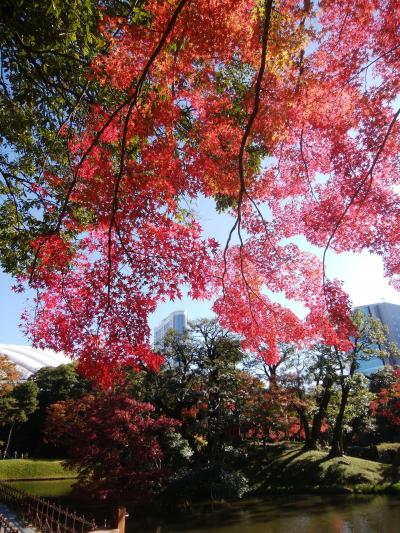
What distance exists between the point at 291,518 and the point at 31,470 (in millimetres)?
22235

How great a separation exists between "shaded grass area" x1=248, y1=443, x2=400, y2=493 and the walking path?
35.9 ft

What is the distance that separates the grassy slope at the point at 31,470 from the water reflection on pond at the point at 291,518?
1804 centimetres

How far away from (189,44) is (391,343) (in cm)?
2073

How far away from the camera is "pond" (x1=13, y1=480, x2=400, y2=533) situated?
1141 cm

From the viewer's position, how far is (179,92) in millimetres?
5953

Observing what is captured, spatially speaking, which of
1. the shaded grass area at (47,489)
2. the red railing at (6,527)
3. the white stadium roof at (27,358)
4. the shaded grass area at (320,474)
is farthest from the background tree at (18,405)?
the white stadium roof at (27,358)

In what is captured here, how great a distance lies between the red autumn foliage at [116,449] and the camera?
39.7 feet

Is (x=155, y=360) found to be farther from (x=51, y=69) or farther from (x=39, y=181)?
(x=51, y=69)

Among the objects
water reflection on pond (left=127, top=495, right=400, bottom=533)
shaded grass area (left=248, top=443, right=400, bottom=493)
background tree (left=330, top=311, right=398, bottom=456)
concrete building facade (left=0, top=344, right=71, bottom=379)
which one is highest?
concrete building facade (left=0, top=344, right=71, bottom=379)

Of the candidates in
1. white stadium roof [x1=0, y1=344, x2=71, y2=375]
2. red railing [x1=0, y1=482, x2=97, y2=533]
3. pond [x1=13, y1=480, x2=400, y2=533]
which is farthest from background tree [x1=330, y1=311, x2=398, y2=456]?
white stadium roof [x1=0, y1=344, x2=71, y2=375]

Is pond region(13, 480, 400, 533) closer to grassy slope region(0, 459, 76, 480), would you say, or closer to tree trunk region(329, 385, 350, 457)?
tree trunk region(329, 385, 350, 457)

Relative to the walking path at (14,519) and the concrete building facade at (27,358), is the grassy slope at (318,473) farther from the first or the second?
the concrete building facade at (27,358)

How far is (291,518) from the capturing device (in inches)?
497

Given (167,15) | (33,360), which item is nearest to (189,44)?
(167,15)
